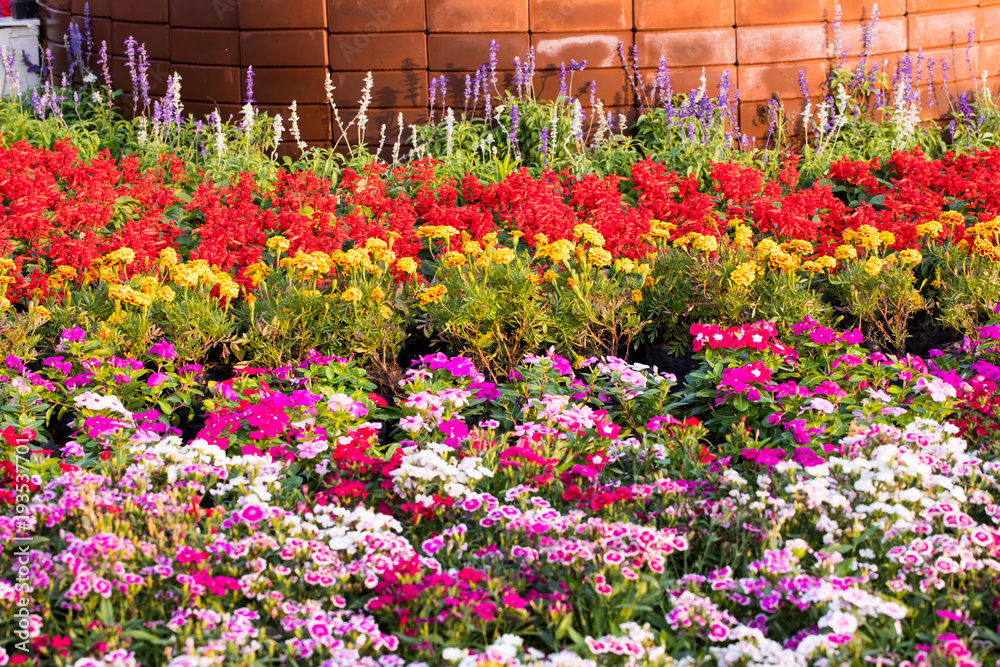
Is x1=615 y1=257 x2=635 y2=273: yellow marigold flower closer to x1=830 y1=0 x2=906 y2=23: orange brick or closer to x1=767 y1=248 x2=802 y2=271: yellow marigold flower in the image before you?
x1=767 y1=248 x2=802 y2=271: yellow marigold flower

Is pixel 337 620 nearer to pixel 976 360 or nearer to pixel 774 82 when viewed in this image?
pixel 976 360

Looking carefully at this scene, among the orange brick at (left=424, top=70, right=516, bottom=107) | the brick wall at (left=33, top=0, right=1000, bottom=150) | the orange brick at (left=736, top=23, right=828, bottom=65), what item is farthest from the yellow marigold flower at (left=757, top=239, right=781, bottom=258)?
the orange brick at (left=424, top=70, right=516, bottom=107)

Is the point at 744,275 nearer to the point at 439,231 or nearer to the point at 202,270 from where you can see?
the point at 439,231

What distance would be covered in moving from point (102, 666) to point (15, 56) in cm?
720

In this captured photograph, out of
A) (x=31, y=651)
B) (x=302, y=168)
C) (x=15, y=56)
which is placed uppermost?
(x=15, y=56)

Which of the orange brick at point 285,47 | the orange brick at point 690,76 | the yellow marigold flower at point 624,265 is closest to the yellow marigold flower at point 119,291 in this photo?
the yellow marigold flower at point 624,265

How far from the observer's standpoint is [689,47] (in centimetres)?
635

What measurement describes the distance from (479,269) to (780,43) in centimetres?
340

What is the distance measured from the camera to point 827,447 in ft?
9.60

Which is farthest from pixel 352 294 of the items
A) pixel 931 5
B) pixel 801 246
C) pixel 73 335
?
pixel 931 5

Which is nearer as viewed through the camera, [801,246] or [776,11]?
[801,246]

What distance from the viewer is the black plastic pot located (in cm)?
799

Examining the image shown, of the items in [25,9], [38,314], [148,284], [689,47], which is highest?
[25,9]

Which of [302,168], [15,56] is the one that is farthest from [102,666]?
[15,56]
